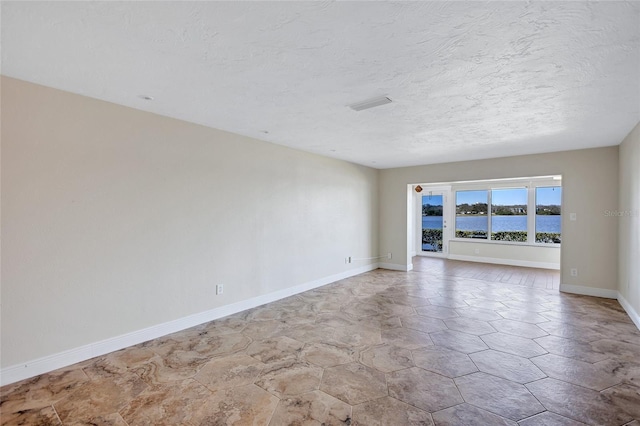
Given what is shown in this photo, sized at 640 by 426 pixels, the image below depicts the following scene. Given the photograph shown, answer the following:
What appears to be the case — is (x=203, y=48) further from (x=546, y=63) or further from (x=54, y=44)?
(x=546, y=63)

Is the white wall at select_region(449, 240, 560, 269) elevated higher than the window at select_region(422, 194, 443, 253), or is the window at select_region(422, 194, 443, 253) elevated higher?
the window at select_region(422, 194, 443, 253)

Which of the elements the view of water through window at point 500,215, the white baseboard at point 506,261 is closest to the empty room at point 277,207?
the white baseboard at point 506,261

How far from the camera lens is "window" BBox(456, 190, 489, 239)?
8.68 metres

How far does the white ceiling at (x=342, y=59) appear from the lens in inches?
65.5

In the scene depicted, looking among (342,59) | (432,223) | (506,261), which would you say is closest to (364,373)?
(342,59)

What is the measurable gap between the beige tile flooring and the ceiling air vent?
253 cm

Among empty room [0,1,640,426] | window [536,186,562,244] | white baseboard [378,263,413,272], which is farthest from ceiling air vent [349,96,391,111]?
window [536,186,562,244]

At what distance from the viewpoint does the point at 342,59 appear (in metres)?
2.16

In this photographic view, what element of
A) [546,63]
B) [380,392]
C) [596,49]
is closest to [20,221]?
[380,392]

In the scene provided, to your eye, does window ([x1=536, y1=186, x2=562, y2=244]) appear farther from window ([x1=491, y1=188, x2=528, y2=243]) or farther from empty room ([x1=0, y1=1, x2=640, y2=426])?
empty room ([x1=0, y1=1, x2=640, y2=426])

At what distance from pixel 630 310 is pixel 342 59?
16.4ft

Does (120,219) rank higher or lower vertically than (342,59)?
lower

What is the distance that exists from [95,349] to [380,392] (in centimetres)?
273

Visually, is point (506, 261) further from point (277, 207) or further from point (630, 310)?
point (277, 207)
